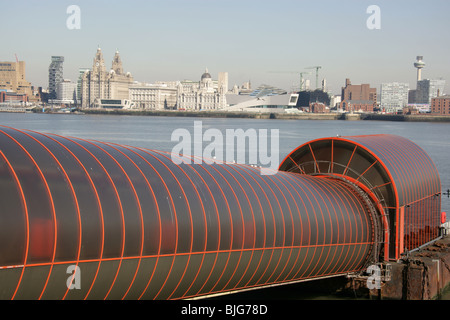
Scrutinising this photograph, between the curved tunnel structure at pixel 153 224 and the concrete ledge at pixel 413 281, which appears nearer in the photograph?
the curved tunnel structure at pixel 153 224

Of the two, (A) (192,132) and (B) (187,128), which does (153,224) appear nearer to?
(A) (192,132)

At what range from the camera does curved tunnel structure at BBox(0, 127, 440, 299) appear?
970cm

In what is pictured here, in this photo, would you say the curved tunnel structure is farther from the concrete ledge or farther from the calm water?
the calm water

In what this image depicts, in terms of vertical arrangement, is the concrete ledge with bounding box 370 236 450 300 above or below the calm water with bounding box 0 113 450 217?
above

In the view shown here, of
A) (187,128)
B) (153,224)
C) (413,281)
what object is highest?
(153,224)

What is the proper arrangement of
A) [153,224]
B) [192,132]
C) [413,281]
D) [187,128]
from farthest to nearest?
[187,128], [192,132], [413,281], [153,224]

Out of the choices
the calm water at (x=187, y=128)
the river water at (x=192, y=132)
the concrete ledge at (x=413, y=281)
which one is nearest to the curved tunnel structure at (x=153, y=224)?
the concrete ledge at (x=413, y=281)

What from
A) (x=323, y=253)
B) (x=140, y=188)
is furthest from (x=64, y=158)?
(x=323, y=253)

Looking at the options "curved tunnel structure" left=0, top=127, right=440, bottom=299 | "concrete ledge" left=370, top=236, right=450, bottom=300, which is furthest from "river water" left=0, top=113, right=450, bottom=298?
"curved tunnel structure" left=0, top=127, right=440, bottom=299

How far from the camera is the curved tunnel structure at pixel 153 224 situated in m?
9.70

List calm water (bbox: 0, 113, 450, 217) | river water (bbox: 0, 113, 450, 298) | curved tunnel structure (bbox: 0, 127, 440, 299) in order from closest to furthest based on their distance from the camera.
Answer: curved tunnel structure (bbox: 0, 127, 440, 299) → river water (bbox: 0, 113, 450, 298) → calm water (bbox: 0, 113, 450, 217)

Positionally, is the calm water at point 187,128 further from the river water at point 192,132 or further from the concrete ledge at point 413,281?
the concrete ledge at point 413,281

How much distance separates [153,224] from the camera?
1172cm

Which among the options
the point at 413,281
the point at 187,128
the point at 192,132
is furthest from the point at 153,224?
the point at 187,128
